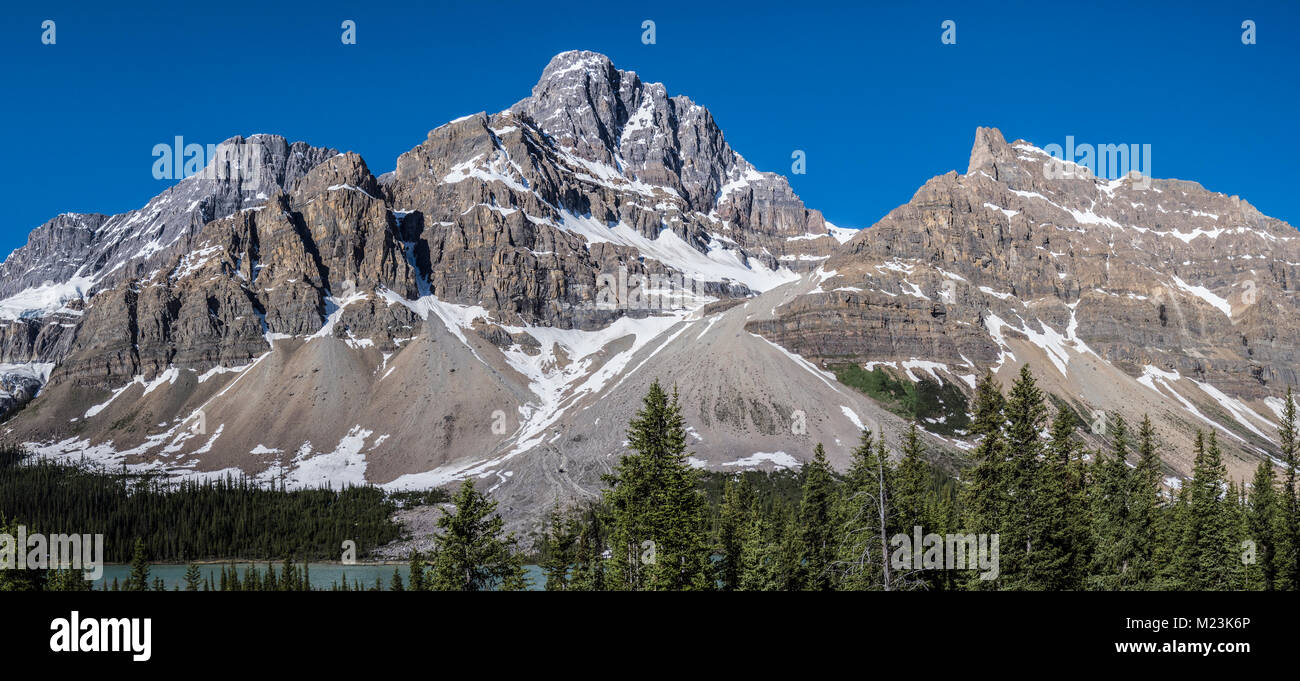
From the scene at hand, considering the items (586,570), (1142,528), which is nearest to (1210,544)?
(1142,528)

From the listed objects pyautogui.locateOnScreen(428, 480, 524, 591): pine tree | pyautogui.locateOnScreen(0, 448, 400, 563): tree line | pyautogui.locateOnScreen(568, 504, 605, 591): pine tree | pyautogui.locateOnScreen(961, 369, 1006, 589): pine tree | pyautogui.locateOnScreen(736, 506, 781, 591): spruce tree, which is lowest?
pyautogui.locateOnScreen(0, 448, 400, 563): tree line

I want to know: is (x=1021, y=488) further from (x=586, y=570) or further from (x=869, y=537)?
(x=586, y=570)

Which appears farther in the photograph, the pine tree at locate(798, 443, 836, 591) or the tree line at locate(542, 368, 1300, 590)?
the pine tree at locate(798, 443, 836, 591)

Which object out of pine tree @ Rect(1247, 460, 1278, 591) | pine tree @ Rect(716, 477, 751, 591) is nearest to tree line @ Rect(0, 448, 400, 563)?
pine tree @ Rect(716, 477, 751, 591)

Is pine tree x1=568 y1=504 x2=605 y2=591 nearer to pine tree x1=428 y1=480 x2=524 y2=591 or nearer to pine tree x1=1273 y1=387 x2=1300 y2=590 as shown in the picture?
pine tree x1=428 y1=480 x2=524 y2=591

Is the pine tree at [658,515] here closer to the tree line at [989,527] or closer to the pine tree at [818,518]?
the tree line at [989,527]

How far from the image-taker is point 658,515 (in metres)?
37.3

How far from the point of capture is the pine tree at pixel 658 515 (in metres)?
37.1

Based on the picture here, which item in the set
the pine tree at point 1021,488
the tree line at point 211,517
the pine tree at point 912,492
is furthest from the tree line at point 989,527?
the tree line at point 211,517

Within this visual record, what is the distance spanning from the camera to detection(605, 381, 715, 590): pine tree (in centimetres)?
3712
